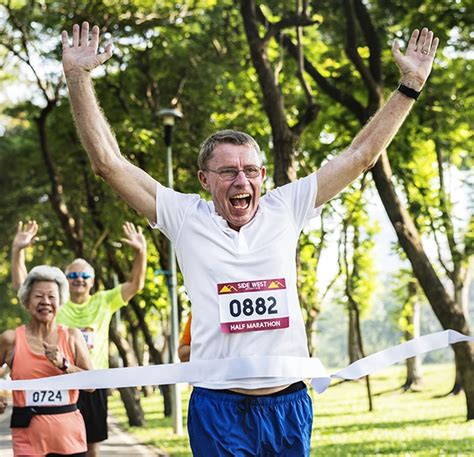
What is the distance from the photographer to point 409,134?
19844mm

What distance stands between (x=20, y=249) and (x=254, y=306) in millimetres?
4876

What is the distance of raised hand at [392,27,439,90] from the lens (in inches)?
175

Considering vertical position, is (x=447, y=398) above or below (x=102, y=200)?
below

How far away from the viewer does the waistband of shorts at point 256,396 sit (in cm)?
415

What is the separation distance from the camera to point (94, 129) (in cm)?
416

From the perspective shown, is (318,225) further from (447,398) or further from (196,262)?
(196,262)

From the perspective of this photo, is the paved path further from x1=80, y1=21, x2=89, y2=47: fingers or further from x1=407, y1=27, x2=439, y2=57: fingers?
x1=407, y1=27, x2=439, y2=57: fingers

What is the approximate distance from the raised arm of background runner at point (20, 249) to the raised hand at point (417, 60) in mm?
4644

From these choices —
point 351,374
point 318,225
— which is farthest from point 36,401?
point 318,225

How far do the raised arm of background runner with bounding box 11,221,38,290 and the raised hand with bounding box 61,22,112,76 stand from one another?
443cm

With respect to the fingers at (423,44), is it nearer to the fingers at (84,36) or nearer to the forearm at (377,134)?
the forearm at (377,134)

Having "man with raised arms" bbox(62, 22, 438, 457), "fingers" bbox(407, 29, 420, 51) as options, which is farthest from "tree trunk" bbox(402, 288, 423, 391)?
"man with raised arms" bbox(62, 22, 438, 457)

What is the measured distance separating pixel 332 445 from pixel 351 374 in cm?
1006

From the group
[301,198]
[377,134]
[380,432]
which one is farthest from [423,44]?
[380,432]
